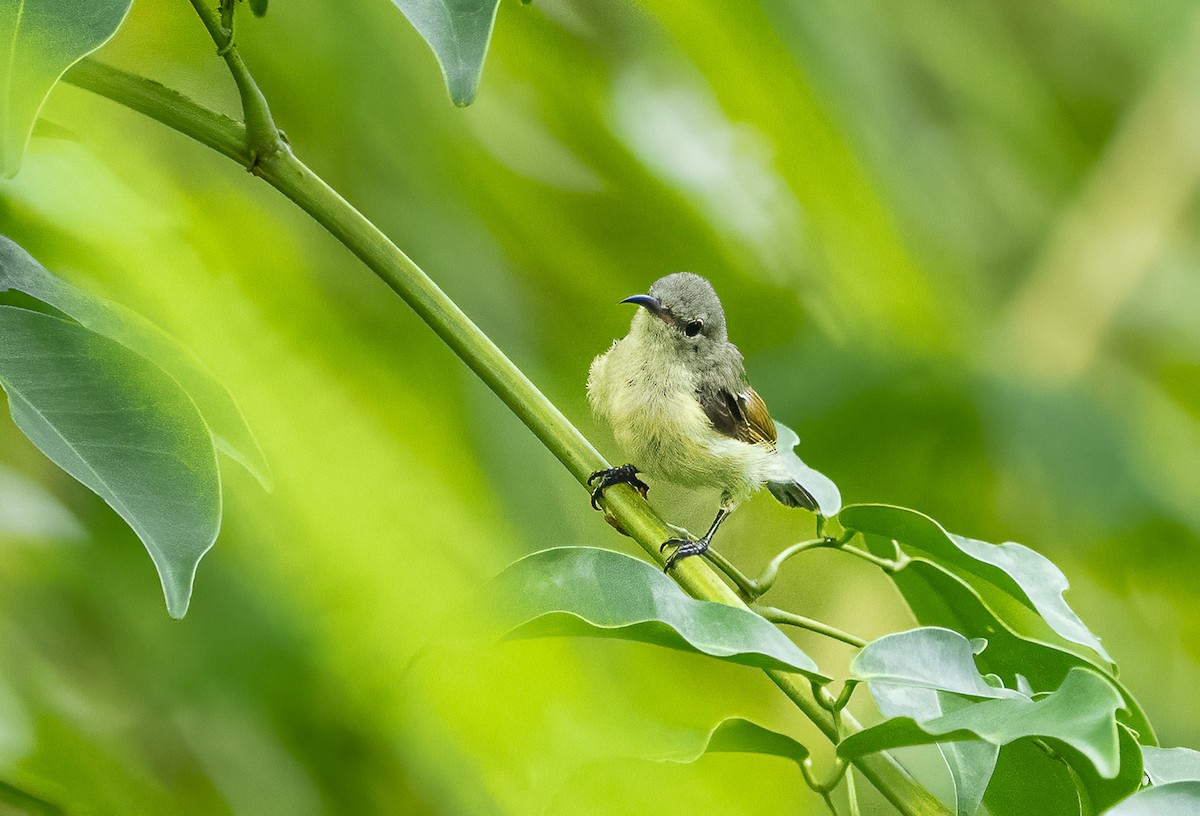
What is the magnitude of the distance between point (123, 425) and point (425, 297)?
236 mm

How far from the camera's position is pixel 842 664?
2.18m

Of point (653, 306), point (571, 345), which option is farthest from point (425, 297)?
A: point (571, 345)

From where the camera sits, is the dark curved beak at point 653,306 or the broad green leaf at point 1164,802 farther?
the dark curved beak at point 653,306

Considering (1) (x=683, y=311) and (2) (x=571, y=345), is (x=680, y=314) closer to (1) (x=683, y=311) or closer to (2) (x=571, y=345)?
(1) (x=683, y=311)

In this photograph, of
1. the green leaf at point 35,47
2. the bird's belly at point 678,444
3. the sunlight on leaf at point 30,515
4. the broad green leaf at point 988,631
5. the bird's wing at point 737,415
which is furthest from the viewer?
the bird's wing at point 737,415

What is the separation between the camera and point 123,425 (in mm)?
673

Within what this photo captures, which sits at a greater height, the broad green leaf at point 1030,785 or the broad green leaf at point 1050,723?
the broad green leaf at point 1030,785

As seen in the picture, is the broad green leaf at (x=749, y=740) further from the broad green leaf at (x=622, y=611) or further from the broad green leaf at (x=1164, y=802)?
the broad green leaf at (x=1164, y=802)

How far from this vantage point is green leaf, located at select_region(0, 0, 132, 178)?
532 millimetres

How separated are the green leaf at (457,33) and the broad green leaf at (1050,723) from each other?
1.43 feet

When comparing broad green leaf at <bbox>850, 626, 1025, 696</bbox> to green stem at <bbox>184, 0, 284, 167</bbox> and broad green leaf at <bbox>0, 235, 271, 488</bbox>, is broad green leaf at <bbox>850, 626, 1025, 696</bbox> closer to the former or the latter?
broad green leaf at <bbox>0, 235, 271, 488</bbox>

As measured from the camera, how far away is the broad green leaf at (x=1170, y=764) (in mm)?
811

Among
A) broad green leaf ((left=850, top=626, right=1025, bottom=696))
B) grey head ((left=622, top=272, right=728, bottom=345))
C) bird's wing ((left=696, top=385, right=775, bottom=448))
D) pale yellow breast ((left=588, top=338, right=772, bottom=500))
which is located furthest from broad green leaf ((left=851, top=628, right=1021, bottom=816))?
grey head ((left=622, top=272, right=728, bottom=345))

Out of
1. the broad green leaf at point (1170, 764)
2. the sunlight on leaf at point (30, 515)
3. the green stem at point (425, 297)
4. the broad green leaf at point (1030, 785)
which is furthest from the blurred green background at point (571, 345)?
the broad green leaf at point (1170, 764)
